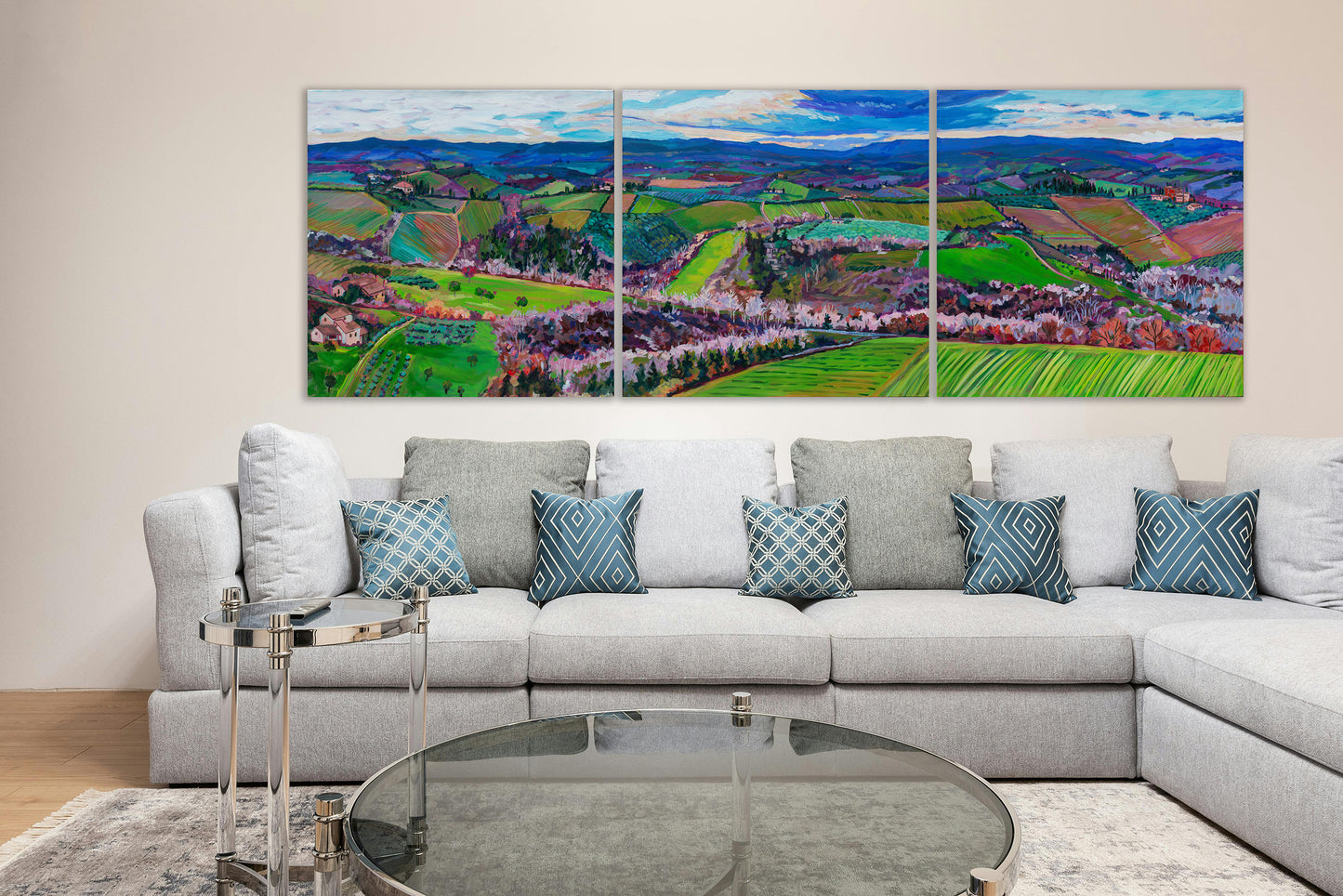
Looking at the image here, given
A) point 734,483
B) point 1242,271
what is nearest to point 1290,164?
point 1242,271

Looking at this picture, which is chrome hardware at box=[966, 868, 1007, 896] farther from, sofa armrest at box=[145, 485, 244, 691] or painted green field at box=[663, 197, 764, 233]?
painted green field at box=[663, 197, 764, 233]

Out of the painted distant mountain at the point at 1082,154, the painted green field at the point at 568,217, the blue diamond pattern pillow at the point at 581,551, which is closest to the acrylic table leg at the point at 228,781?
the blue diamond pattern pillow at the point at 581,551

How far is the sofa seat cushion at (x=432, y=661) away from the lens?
250 cm

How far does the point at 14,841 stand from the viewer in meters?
2.19

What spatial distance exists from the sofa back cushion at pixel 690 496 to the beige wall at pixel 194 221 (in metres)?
0.43

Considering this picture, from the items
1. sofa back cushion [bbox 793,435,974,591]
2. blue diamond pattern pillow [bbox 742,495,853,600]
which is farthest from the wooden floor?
sofa back cushion [bbox 793,435,974,591]

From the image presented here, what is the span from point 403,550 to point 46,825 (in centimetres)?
112

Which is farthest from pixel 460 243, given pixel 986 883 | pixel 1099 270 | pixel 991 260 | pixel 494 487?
pixel 986 883

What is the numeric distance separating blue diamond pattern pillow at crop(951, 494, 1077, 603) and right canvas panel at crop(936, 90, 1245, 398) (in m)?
0.79

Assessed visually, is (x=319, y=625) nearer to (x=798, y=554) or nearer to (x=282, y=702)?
(x=282, y=702)

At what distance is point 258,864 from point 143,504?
2306mm

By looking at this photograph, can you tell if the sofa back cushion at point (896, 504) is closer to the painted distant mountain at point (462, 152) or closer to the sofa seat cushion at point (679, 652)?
the sofa seat cushion at point (679, 652)

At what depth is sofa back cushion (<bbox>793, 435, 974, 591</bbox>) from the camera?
314 centimetres

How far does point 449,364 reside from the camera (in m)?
3.67
